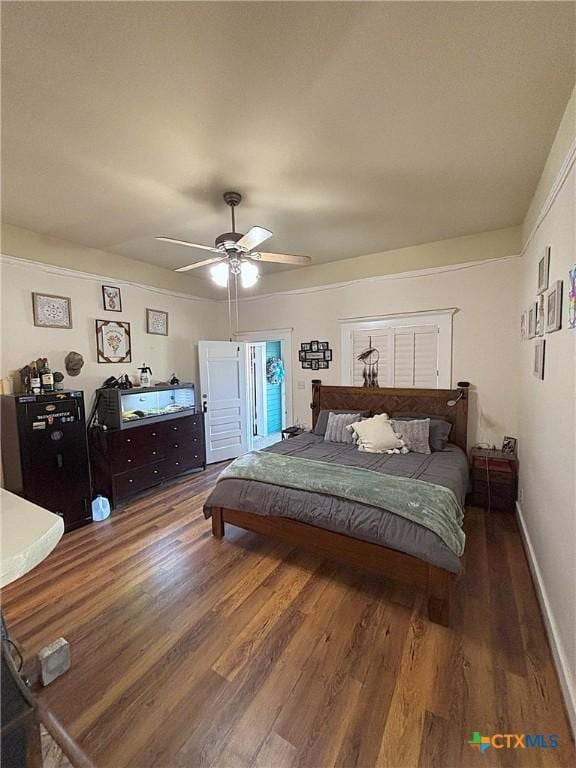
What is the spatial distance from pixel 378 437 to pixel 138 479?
9.10ft

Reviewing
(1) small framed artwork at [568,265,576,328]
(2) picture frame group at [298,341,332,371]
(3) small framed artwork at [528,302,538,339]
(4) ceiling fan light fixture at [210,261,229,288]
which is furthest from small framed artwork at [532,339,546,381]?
(2) picture frame group at [298,341,332,371]

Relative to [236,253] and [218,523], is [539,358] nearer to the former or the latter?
[236,253]

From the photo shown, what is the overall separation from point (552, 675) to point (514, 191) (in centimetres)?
316

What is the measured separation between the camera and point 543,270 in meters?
2.22

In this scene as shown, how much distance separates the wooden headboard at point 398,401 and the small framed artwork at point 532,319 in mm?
1103

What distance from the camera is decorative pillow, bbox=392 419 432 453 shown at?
335 cm

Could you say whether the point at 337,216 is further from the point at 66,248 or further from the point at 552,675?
the point at 552,675

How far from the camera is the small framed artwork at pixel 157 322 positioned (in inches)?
175

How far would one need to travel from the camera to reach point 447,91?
1.59m

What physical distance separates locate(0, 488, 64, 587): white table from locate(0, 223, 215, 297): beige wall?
3.16 m

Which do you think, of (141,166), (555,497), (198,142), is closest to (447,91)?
(198,142)

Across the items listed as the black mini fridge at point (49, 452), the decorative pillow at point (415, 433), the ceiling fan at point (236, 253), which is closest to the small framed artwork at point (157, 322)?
the black mini fridge at point (49, 452)

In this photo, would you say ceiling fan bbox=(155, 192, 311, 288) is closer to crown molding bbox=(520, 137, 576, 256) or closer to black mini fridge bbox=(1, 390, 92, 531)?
crown molding bbox=(520, 137, 576, 256)

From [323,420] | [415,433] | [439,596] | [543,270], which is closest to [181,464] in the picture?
[323,420]
